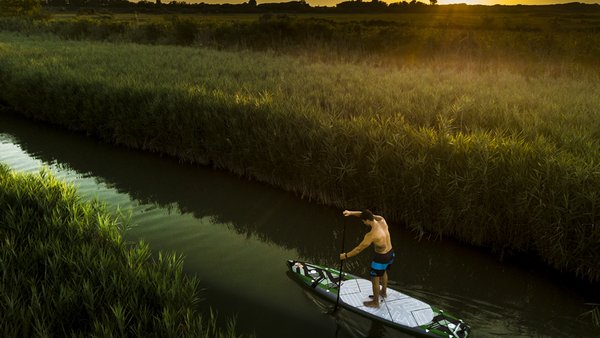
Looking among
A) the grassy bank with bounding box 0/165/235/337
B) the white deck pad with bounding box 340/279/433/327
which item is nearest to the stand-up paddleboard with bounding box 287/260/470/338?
the white deck pad with bounding box 340/279/433/327

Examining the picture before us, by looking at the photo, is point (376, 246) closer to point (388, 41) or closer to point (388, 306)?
point (388, 306)

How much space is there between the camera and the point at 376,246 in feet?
18.1

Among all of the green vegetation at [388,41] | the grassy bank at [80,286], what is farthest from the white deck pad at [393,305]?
the green vegetation at [388,41]

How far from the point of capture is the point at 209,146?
1230cm

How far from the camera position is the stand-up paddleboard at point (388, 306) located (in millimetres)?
5594

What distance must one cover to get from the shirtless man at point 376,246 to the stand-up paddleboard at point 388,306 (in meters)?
0.18

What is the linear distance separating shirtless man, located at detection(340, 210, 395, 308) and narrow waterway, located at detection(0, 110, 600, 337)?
2.03 ft

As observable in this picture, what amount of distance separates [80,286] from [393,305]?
13.4 feet

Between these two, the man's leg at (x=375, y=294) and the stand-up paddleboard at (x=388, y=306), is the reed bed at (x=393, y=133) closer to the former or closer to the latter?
the stand-up paddleboard at (x=388, y=306)

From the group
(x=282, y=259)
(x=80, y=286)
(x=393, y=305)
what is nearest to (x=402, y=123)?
(x=282, y=259)

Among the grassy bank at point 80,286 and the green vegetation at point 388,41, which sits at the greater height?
the green vegetation at point 388,41

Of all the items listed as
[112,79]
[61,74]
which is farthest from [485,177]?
[61,74]

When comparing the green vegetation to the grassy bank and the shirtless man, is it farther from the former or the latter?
the grassy bank

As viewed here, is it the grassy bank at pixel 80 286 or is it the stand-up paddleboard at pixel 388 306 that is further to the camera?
the stand-up paddleboard at pixel 388 306
